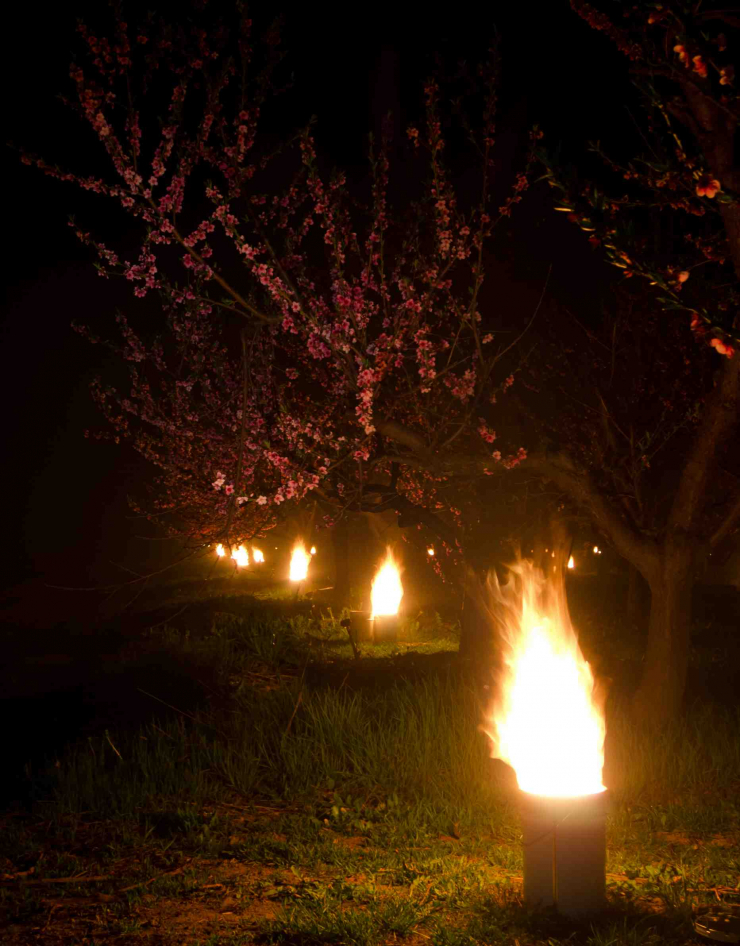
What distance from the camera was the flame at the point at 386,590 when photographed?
624 inches

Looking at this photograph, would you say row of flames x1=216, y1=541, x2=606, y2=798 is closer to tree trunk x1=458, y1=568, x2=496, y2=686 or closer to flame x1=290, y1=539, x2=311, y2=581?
tree trunk x1=458, y1=568, x2=496, y2=686

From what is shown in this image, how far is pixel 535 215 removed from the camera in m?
11.4

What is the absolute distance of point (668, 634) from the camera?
830 cm

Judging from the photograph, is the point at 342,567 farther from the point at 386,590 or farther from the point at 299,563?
the point at 299,563

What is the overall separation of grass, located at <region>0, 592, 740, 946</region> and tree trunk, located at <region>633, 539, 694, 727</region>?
296 millimetres

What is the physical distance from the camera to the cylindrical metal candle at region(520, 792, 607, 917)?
4.39 meters

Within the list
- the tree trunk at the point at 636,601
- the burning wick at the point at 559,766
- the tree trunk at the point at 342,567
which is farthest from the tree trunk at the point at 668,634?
the tree trunk at the point at 342,567

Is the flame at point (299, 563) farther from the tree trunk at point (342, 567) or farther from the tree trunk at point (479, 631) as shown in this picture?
the tree trunk at point (479, 631)

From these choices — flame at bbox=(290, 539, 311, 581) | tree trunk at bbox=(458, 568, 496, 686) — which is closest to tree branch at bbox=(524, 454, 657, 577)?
tree trunk at bbox=(458, 568, 496, 686)

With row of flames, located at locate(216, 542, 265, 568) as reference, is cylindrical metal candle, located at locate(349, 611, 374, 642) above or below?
below

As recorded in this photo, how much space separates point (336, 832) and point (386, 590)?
986 cm

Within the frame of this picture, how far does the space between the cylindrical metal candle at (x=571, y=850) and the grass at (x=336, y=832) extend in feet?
0.37

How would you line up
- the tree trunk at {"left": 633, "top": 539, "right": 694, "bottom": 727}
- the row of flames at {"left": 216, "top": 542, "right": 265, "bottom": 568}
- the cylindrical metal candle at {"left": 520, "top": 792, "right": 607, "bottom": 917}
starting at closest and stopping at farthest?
the cylindrical metal candle at {"left": 520, "top": 792, "right": 607, "bottom": 917} → the tree trunk at {"left": 633, "top": 539, "right": 694, "bottom": 727} → the row of flames at {"left": 216, "top": 542, "right": 265, "bottom": 568}

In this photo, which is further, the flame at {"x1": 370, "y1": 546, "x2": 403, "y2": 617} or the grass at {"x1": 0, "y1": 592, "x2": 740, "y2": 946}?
the flame at {"x1": 370, "y1": 546, "x2": 403, "y2": 617}
